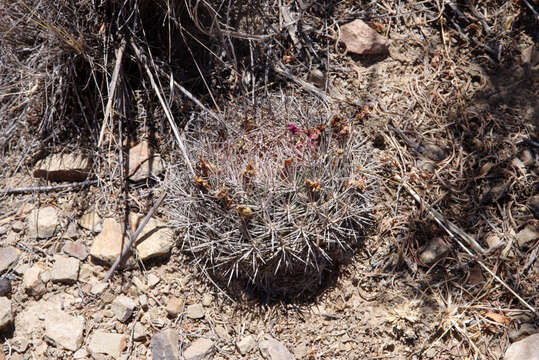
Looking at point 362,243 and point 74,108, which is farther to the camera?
point 74,108

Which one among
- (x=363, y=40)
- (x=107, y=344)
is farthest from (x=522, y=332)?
(x=107, y=344)

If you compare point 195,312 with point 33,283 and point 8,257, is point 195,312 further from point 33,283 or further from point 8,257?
point 8,257

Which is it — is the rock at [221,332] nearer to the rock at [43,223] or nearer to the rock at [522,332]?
the rock at [43,223]

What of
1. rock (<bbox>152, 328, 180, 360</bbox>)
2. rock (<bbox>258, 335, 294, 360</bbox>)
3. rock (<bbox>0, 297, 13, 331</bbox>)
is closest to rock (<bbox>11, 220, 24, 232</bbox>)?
rock (<bbox>0, 297, 13, 331</bbox>)

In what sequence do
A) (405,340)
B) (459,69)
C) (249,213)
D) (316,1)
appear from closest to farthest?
(249,213)
(405,340)
(459,69)
(316,1)

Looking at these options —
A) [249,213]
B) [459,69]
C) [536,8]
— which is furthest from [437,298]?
[536,8]

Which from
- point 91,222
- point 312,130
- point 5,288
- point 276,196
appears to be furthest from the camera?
point 91,222

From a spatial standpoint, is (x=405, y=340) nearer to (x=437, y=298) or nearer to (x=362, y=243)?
(x=437, y=298)

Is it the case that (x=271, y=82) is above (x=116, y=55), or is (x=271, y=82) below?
below
